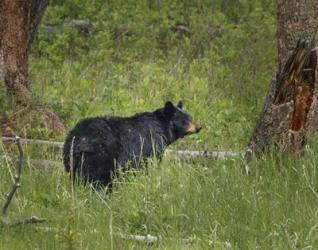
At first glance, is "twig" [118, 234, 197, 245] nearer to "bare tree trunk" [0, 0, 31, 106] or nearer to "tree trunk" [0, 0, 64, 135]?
"tree trunk" [0, 0, 64, 135]

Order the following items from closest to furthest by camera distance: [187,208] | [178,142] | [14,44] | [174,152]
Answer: [187,208]
[174,152]
[14,44]
[178,142]

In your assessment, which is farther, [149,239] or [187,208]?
[187,208]

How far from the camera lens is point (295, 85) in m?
6.49

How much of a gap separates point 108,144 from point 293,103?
69.9 inches

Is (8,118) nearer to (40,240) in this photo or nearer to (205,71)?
(40,240)

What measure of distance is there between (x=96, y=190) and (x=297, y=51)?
2081mm

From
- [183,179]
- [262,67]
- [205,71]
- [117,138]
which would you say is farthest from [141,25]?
[183,179]

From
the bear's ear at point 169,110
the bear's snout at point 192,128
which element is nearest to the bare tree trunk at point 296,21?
the bear's ear at point 169,110

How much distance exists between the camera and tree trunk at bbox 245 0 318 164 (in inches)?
253

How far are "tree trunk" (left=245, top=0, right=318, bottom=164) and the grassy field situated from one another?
7.8 inches

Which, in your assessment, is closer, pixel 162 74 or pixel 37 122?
pixel 37 122

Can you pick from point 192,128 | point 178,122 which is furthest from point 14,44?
point 192,128

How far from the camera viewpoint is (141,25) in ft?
54.3

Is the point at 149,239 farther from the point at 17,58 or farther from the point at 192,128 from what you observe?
the point at 17,58
